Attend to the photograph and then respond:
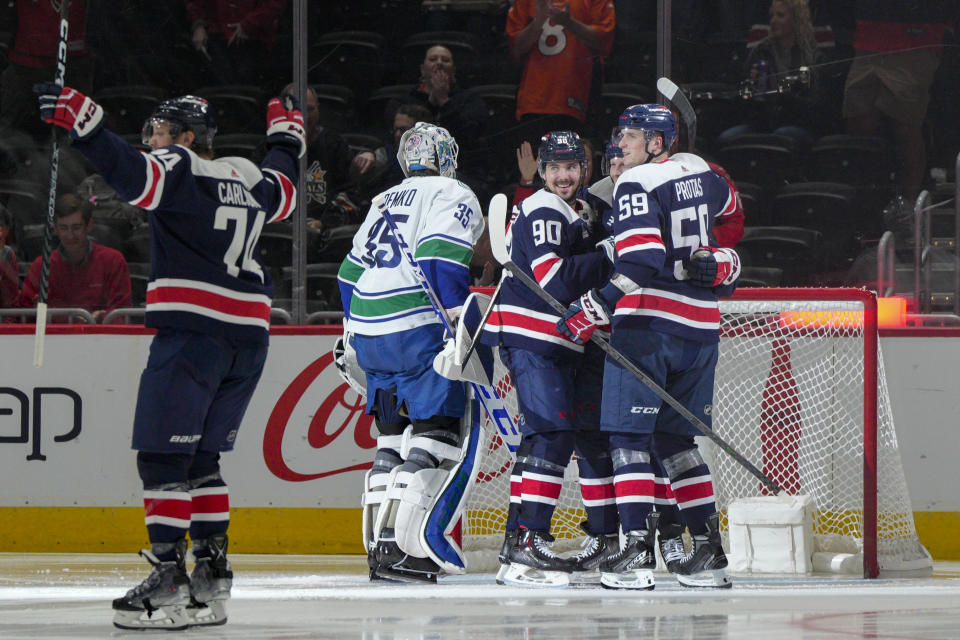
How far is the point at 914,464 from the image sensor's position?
533cm

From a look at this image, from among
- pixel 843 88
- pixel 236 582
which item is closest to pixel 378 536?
pixel 236 582

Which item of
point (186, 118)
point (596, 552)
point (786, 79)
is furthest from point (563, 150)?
point (786, 79)

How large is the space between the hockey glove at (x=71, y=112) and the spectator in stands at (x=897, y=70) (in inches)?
190

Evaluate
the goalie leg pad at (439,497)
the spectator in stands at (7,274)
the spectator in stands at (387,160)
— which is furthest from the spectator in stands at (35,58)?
the goalie leg pad at (439,497)

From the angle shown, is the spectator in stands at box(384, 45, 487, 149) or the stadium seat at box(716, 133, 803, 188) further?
the stadium seat at box(716, 133, 803, 188)

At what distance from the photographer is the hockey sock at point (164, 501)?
11.0ft

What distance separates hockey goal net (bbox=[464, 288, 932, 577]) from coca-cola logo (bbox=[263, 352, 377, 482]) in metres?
0.59

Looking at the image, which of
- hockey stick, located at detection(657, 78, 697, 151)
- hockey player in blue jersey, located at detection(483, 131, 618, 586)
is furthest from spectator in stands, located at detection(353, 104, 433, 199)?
hockey player in blue jersey, located at detection(483, 131, 618, 586)

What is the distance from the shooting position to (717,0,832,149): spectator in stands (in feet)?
23.7

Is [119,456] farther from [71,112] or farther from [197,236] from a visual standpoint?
[71,112]

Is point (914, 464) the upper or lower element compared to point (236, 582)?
upper

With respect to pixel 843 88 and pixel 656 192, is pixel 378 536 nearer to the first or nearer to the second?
pixel 656 192

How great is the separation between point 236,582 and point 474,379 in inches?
38.5

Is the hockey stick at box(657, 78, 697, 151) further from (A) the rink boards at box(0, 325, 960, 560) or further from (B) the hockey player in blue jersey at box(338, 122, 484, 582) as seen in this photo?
(A) the rink boards at box(0, 325, 960, 560)
